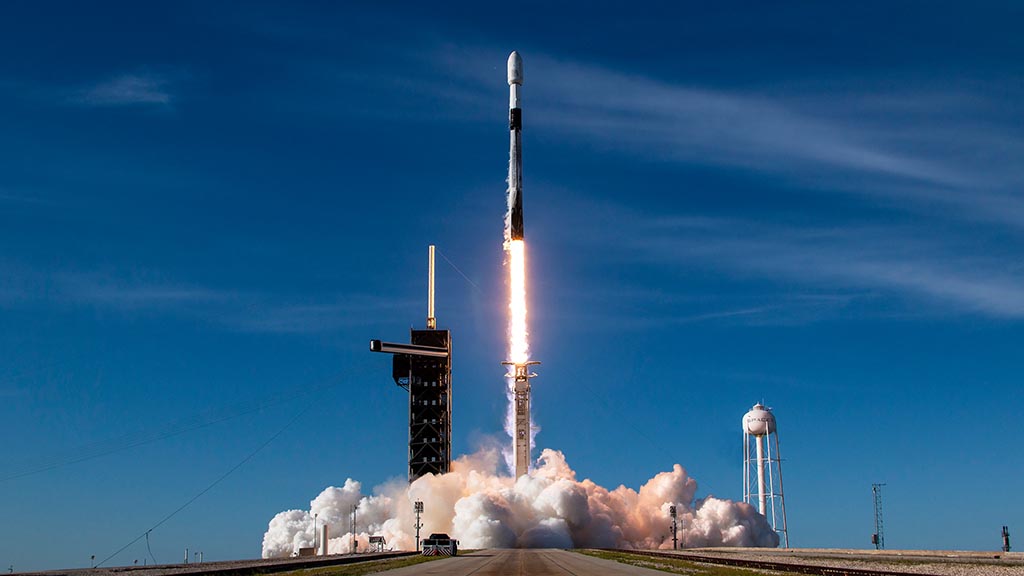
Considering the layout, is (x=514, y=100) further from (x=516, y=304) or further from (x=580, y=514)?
(x=580, y=514)

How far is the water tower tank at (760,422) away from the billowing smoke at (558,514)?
13802mm

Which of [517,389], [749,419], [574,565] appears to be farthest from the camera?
[749,419]

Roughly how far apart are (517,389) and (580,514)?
15.4m

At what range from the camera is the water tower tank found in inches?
5531

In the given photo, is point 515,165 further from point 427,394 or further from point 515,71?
point 427,394

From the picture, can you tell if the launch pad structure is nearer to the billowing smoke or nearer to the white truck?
the billowing smoke

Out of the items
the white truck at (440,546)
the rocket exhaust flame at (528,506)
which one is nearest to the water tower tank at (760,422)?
the rocket exhaust flame at (528,506)

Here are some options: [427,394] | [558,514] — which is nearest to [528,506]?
[558,514]

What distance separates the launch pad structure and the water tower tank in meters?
38.7

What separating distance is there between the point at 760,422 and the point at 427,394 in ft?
141

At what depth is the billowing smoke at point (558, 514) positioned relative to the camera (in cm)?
11281

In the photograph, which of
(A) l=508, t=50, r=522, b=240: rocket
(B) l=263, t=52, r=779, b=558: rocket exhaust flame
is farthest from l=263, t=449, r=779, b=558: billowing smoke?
(A) l=508, t=50, r=522, b=240: rocket

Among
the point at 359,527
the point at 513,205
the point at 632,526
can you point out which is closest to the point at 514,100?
the point at 513,205

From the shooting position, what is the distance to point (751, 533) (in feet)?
415
